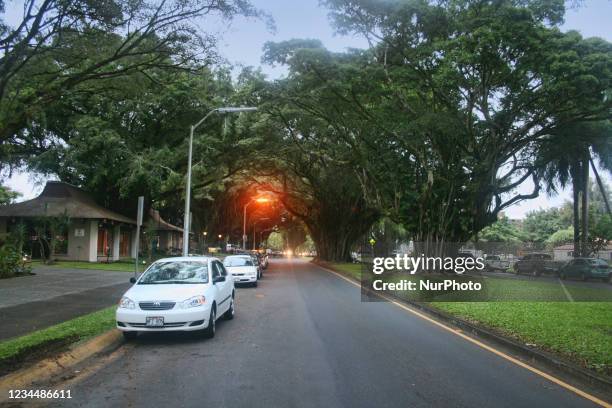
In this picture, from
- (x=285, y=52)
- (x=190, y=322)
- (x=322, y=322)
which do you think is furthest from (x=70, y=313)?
(x=285, y=52)

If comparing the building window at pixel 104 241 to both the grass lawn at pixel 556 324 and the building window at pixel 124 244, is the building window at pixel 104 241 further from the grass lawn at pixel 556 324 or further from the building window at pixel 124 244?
the grass lawn at pixel 556 324

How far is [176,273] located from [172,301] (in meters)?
1.68

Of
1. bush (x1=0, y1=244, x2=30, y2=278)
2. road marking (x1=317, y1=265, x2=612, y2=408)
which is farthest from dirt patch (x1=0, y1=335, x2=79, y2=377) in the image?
bush (x1=0, y1=244, x2=30, y2=278)

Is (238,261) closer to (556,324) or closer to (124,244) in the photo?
(556,324)

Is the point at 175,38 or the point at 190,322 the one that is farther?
the point at 175,38

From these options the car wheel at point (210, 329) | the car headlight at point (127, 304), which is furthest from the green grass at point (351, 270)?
the car headlight at point (127, 304)

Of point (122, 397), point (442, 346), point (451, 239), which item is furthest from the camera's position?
point (451, 239)

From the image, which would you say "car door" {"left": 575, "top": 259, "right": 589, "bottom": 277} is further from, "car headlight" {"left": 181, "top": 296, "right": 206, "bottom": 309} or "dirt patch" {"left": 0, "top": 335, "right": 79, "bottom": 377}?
"dirt patch" {"left": 0, "top": 335, "right": 79, "bottom": 377}

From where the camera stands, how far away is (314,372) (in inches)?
293

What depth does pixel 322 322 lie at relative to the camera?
12234 mm

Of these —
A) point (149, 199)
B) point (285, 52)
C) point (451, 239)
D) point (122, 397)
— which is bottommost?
point (122, 397)

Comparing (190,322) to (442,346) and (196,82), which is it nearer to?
(442,346)

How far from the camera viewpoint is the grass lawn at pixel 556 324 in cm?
850

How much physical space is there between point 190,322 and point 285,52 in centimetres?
1578
